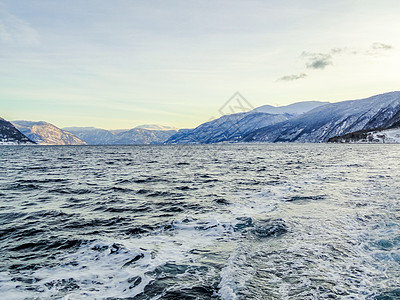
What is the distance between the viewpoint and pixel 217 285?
790cm

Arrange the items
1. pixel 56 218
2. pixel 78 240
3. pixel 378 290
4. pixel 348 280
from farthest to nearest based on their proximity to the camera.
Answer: pixel 56 218 < pixel 78 240 < pixel 348 280 < pixel 378 290

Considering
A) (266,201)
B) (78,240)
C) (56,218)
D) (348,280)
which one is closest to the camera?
(348,280)

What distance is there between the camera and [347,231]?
12.6 metres

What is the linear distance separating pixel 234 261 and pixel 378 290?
4450mm

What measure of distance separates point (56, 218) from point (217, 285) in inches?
474

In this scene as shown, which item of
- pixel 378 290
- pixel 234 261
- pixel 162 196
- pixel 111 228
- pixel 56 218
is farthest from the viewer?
pixel 162 196

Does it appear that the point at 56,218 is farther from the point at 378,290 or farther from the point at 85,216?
the point at 378,290

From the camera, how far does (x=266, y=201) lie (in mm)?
19906

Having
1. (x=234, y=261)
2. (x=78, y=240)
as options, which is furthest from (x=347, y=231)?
(x=78, y=240)

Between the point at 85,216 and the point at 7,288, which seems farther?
the point at 85,216

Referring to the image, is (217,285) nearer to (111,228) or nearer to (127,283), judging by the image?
(127,283)

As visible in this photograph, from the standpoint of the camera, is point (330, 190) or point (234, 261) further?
point (330, 190)

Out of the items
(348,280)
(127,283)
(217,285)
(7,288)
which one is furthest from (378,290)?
(7,288)

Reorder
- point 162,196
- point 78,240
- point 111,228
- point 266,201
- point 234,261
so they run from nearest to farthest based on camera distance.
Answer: point 234,261, point 78,240, point 111,228, point 266,201, point 162,196
